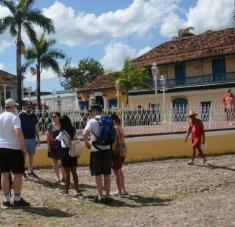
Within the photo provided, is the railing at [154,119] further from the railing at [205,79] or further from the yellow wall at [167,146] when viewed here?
the railing at [205,79]

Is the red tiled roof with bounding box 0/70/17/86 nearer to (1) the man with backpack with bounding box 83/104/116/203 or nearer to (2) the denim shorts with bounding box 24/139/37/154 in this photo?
(2) the denim shorts with bounding box 24/139/37/154

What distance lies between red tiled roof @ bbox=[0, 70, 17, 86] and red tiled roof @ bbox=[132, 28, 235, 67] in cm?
1106

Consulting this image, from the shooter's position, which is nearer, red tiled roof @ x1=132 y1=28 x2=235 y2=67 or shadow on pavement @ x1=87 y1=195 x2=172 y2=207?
shadow on pavement @ x1=87 y1=195 x2=172 y2=207

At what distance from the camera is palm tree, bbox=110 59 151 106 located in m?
42.4

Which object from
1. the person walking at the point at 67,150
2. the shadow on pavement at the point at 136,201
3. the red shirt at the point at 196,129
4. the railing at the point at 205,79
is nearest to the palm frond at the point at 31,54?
the railing at the point at 205,79

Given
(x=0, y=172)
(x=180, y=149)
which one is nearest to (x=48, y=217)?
(x=0, y=172)

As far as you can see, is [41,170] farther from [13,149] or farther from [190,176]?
[13,149]

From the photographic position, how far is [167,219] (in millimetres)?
7484

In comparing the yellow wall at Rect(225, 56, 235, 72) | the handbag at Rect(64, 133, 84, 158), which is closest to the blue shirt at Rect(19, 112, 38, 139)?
the handbag at Rect(64, 133, 84, 158)

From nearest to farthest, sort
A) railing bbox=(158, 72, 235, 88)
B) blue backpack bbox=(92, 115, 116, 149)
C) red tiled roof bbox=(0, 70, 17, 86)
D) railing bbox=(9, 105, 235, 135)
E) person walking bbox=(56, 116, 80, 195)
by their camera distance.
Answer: blue backpack bbox=(92, 115, 116, 149)
person walking bbox=(56, 116, 80, 195)
railing bbox=(9, 105, 235, 135)
railing bbox=(158, 72, 235, 88)
red tiled roof bbox=(0, 70, 17, 86)

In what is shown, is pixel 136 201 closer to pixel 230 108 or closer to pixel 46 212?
pixel 46 212

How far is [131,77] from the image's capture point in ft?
139

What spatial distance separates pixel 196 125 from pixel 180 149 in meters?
1.83

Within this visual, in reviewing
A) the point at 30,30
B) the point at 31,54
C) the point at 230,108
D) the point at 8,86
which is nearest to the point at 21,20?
the point at 30,30
